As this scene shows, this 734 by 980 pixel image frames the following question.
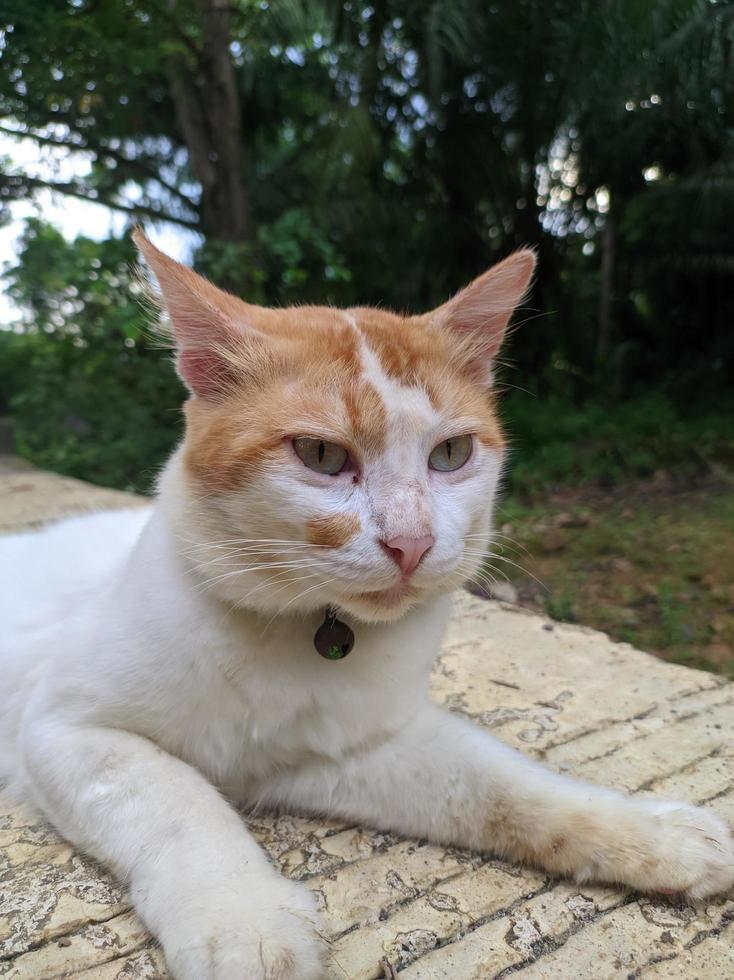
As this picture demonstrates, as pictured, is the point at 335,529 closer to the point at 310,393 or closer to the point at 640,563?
the point at 310,393

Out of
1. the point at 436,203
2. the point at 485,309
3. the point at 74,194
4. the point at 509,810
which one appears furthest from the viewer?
the point at 436,203

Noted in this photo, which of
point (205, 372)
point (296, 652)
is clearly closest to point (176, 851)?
point (296, 652)

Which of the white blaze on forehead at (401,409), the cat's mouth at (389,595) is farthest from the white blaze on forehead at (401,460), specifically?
the cat's mouth at (389,595)

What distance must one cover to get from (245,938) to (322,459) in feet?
2.33

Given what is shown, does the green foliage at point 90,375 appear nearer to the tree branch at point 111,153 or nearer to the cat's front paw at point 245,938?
the tree branch at point 111,153

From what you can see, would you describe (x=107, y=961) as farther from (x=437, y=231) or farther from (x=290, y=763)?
(x=437, y=231)

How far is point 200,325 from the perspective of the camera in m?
1.37

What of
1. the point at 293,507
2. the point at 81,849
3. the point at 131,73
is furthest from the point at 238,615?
the point at 131,73

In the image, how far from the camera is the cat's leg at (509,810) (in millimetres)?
1271

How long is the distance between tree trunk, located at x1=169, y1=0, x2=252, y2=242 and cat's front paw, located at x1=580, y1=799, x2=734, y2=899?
5800 mm

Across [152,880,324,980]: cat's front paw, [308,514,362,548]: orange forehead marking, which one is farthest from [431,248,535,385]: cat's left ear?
[152,880,324,980]: cat's front paw

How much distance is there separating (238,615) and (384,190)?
631cm

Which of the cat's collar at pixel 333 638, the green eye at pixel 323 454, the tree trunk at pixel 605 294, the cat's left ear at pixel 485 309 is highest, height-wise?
the tree trunk at pixel 605 294

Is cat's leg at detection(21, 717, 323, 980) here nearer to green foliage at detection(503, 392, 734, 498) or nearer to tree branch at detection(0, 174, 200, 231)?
green foliage at detection(503, 392, 734, 498)
